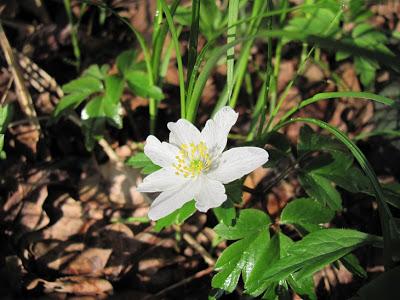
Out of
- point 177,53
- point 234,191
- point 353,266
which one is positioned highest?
point 177,53

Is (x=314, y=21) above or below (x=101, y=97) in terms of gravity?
above

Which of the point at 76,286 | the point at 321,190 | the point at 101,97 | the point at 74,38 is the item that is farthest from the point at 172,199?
the point at 74,38

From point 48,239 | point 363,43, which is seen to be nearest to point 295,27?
point 363,43

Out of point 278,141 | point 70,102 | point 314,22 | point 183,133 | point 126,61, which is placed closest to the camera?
point 183,133

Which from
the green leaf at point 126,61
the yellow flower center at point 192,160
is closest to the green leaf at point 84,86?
the green leaf at point 126,61

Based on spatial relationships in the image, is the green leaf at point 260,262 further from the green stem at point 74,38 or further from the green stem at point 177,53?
the green stem at point 74,38

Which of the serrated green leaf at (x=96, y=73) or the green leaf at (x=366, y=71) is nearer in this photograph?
the serrated green leaf at (x=96, y=73)

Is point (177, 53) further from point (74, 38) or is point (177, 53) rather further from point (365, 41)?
point (365, 41)
